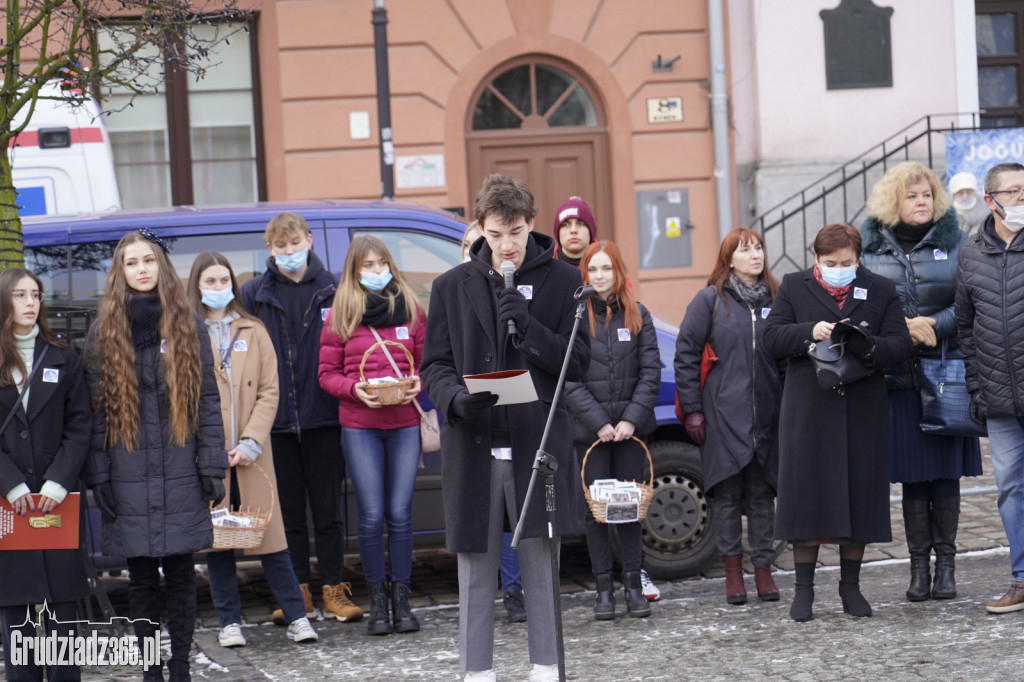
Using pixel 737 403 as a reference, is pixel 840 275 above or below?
above

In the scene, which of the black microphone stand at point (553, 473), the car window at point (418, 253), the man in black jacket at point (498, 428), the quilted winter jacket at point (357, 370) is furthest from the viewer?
the car window at point (418, 253)

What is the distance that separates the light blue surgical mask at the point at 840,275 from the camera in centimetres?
629

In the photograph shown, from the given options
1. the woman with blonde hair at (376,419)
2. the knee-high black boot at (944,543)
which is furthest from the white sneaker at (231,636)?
the knee-high black boot at (944,543)

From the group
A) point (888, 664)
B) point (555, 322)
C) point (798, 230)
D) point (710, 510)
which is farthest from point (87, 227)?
point (798, 230)

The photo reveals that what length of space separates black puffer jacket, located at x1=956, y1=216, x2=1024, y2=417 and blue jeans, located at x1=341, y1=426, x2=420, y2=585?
2741 mm

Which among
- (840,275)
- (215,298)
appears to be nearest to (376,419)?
(215,298)

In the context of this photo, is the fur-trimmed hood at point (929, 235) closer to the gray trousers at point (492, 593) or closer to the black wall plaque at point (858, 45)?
the gray trousers at point (492, 593)

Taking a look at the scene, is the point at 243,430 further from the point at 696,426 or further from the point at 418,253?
the point at 696,426

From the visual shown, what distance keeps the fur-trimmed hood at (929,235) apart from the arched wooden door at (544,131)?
8.48m

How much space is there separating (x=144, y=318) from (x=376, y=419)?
1.41m

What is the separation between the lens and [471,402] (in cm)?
461

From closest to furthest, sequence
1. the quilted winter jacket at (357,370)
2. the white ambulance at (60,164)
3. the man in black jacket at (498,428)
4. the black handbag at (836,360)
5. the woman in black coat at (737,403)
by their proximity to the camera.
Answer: the man in black jacket at (498,428) → the black handbag at (836,360) → the quilted winter jacket at (357,370) → the woman in black coat at (737,403) → the white ambulance at (60,164)

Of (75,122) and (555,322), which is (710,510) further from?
(75,122)

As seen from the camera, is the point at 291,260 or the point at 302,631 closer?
the point at 302,631
